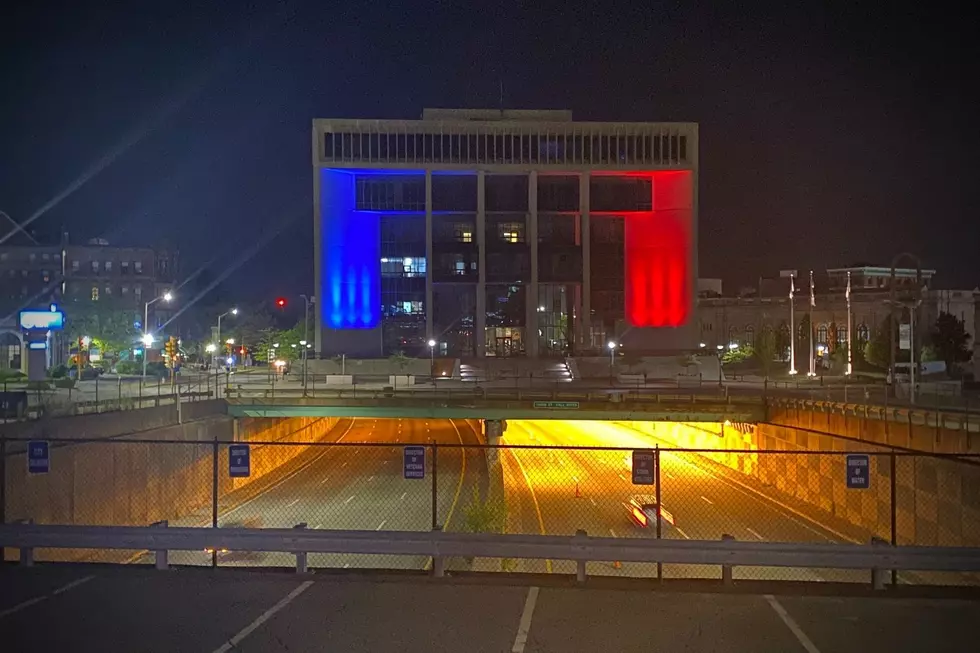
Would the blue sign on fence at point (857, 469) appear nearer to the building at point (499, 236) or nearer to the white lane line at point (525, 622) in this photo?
the white lane line at point (525, 622)

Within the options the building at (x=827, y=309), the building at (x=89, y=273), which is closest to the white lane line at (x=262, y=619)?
the building at (x=827, y=309)

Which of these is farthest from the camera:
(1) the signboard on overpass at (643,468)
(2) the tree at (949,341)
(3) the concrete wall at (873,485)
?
(2) the tree at (949,341)

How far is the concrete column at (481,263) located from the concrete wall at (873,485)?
3821 cm

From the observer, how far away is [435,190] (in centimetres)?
8969

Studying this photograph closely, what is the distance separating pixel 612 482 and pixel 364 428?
3666cm

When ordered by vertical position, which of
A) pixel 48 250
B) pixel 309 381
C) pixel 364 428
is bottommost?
pixel 364 428

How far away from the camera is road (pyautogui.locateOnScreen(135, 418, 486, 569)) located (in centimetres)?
2712

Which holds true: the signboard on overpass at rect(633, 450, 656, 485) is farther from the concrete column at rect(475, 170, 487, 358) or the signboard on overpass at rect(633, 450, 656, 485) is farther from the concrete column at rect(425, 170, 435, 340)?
the concrete column at rect(425, 170, 435, 340)

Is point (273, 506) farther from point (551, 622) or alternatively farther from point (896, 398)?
point (896, 398)

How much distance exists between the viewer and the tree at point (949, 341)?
8469 cm

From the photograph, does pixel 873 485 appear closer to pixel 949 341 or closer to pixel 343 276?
pixel 949 341

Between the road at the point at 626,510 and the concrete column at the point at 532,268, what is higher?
the concrete column at the point at 532,268

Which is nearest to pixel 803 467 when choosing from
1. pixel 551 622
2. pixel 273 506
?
pixel 273 506

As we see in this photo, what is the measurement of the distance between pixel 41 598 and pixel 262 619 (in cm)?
340
